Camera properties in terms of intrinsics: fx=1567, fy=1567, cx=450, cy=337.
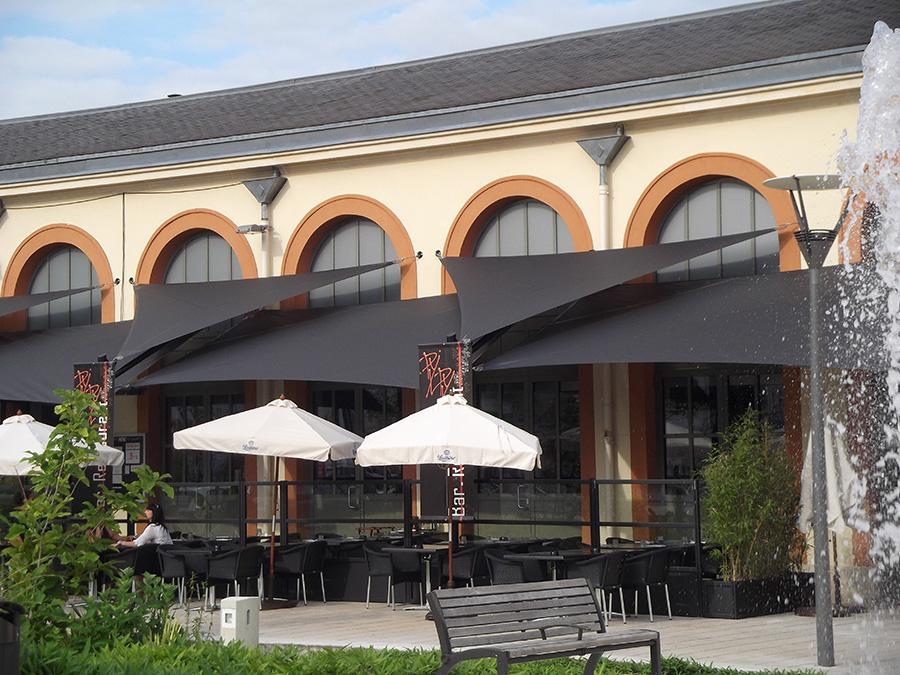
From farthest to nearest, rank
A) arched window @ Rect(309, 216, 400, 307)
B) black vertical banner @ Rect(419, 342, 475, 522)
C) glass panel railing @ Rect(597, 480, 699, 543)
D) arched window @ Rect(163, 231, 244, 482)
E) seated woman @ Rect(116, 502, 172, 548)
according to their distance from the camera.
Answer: arched window @ Rect(163, 231, 244, 482), arched window @ Rect(309, 216, 400, 307), seated woman @ Rect(116, 502, 172, 548), black vertical banner @ Rect(419, 342, 475, 522), glass panel railing @ Rect(597, 480, 699, 543)

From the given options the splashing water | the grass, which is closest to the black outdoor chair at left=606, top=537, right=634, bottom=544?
the splashing water

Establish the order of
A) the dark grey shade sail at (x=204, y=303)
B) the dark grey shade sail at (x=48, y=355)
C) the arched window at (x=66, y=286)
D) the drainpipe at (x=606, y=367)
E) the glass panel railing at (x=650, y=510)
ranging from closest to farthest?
the glass panel railing at (x=650, y=510)
the drainpipe at (x=606, y=367)
the dark grey shade sail at (x=204, y=303)
the dark grey shade sail at (x=48, y=355)
the arched window at (x=66, y=286)

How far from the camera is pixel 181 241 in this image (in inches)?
790

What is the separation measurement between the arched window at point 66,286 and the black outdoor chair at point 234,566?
660 cm

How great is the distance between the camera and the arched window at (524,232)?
57.1 feet

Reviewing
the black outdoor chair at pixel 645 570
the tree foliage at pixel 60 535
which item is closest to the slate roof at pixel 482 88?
the black outdoor chair at pixel 645 570

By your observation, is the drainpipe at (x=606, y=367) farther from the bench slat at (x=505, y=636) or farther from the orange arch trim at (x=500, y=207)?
the bench slat at (x=505, y=636)

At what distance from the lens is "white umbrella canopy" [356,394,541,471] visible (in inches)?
531

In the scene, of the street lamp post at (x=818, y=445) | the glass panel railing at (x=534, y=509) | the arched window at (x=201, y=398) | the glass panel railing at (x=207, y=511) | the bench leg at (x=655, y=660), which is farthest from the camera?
the arched window at (x=201, y=398)

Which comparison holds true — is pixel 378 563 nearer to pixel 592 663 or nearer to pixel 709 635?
pixel 709 635

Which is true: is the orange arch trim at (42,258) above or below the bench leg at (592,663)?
above

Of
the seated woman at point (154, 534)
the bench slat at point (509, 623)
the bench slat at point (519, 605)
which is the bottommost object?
the bench slat at point (509, 623)

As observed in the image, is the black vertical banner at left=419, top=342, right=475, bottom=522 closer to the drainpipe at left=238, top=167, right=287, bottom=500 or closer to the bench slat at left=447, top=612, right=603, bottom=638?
the drainpipe at left=238, top=167, right=287, bottom=500

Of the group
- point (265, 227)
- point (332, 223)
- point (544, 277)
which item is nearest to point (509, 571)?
point (544, 277)
